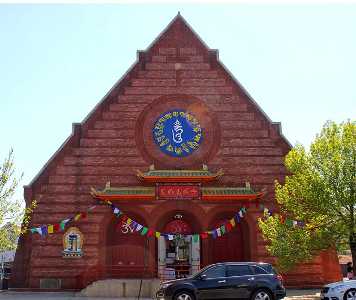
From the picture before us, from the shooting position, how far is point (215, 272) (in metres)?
17.1

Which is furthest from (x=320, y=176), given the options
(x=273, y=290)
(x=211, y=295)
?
(x=211, y=295)

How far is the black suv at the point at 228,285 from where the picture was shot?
16672mm

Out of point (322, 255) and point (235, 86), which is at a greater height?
point (235, 86)

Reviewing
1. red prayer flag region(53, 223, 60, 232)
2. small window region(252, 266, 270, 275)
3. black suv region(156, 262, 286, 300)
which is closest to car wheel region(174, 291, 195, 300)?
black suv region(156, 262, 286, 300)

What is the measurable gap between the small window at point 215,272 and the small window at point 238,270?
0.74ft

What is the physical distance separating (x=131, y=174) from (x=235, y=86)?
8374 millimetres

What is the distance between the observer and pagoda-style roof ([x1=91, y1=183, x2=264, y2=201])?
26392 millimetres

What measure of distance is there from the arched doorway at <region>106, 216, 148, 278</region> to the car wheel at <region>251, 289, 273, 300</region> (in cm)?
1080

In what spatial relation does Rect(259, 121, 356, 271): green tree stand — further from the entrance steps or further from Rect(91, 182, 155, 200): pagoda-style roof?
Rect(91, 182, 155, 200): pagoda-style roof

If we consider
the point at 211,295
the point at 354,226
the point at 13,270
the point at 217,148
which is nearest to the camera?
the point at 211,295

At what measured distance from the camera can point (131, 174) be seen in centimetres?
2772

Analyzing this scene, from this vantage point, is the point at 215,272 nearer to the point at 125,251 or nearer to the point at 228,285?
the point at 228,285

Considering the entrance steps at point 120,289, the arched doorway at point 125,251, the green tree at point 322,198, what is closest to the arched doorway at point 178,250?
the arched doorway at point 125,251

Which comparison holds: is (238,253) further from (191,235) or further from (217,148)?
(217,148)
